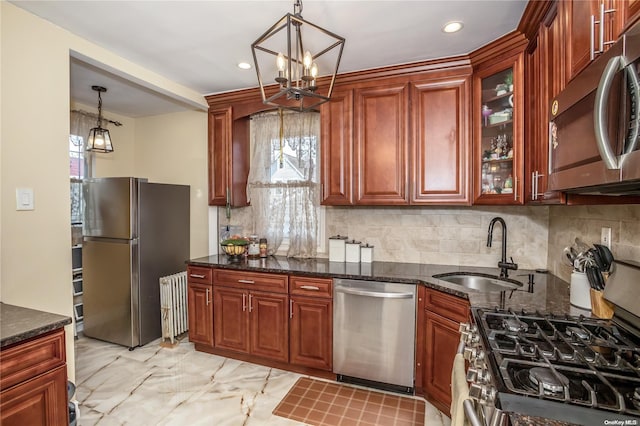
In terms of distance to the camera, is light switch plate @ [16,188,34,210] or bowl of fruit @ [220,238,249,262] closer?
light switch plate @ [16,188,34,210]

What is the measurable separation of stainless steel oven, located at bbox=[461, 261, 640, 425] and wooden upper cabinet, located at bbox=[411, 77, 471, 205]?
3.92 feet

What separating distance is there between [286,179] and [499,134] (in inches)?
75.5

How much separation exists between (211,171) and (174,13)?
1.71 meters

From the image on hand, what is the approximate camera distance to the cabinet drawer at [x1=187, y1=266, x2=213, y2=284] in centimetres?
294

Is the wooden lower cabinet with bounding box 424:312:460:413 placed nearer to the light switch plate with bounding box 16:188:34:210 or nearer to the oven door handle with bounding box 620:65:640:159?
the oven door handle with bounding box 620:65:640:159

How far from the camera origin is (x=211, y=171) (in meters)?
3.43

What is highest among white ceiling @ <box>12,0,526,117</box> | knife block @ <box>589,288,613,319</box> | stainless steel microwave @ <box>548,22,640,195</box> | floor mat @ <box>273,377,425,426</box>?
white ceiling @ <box>12,0,526,117</box>

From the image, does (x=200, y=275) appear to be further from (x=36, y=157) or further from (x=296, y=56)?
(x=296, y=56)

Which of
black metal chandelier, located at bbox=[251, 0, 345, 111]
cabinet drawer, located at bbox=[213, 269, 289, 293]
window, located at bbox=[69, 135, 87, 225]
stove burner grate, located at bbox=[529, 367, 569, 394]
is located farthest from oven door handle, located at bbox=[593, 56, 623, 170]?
window, located at bbox=[69, 135, 87, 225]

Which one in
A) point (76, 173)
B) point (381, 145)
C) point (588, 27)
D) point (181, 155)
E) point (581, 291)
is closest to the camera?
point (588, 27)

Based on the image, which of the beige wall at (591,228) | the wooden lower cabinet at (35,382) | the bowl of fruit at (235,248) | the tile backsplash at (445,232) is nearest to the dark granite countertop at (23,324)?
the wooden lower cabinet at (35,382)

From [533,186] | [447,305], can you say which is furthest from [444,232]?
[533,186]

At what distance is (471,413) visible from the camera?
3.08ft

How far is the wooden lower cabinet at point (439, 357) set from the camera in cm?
206
